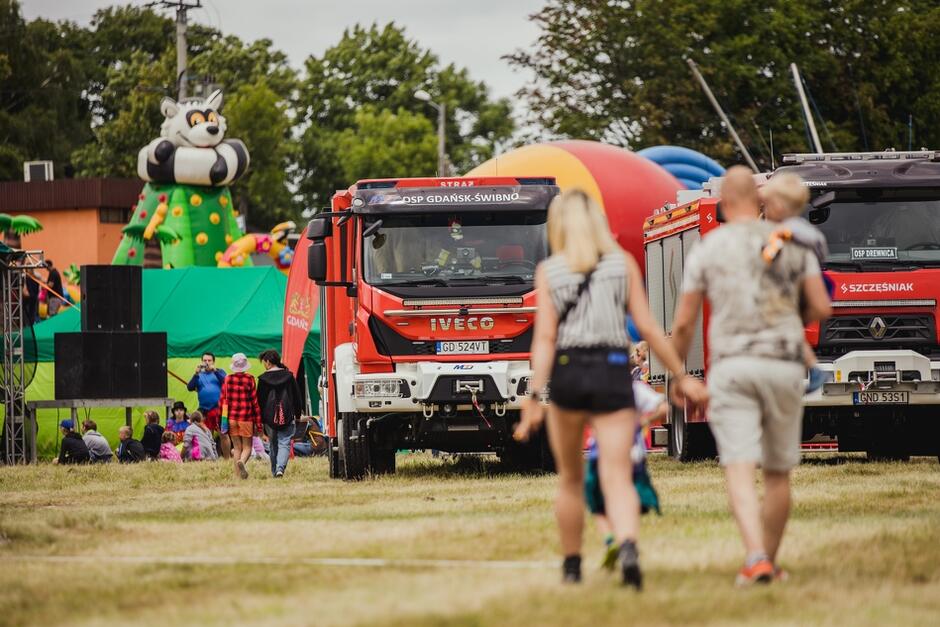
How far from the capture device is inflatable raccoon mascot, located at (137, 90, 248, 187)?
4694 cm

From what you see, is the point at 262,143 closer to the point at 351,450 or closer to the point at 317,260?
the point at 351,450

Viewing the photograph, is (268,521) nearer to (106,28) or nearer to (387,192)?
(387,192)

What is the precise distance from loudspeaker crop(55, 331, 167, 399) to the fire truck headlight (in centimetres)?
1249

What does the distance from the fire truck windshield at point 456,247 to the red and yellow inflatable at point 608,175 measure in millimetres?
9888

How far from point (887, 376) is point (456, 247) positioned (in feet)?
15.0

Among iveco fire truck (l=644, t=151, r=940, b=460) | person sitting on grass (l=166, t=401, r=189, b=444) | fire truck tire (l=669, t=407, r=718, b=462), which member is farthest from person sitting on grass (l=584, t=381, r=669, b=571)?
person sitting on grass (l=166, t=401, r=189, b=444)

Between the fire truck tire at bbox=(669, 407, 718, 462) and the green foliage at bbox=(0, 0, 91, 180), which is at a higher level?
the green foliage at bbox=(0, 0, 91, 180)

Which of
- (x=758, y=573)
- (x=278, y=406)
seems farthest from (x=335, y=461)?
(x=758, y=573)

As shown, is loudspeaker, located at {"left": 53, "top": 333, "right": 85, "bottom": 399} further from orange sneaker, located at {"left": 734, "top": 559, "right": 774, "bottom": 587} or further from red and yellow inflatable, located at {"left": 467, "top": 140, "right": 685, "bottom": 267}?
orange sneaker, located at {"left": 734, "top": 559, "right": 774, "bottom": 587}

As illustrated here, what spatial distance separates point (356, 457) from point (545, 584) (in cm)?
1101

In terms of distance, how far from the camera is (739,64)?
173 ft

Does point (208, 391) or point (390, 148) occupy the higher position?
point (390, 148)

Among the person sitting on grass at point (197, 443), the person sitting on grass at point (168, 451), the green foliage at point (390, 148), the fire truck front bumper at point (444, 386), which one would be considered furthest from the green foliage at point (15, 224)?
the green foliage at point (390, 148)

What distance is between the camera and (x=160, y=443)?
1160 inches
